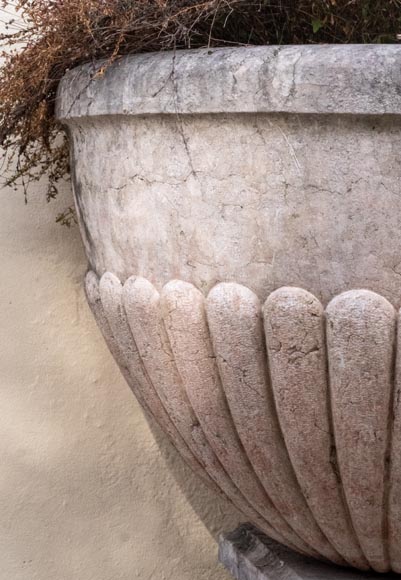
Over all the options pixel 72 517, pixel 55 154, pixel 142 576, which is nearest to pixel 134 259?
pixel 55 154

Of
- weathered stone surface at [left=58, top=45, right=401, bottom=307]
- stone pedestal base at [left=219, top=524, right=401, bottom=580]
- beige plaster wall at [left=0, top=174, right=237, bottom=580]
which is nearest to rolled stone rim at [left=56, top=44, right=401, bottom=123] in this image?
weathered stone surface at [left=58, top=45, right=401, bottom=307]

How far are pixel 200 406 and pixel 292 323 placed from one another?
0.75 ft

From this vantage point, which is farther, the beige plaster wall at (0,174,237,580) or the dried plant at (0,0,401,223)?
the beige plaster wall at (0,174,237,580)

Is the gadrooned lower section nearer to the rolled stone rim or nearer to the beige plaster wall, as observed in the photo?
the rolled stone rim

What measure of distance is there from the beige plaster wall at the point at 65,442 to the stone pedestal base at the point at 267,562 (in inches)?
9.8

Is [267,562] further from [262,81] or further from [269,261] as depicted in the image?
[262,81]

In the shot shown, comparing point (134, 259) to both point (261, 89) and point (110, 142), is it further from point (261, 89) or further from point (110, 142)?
point (261, 89)

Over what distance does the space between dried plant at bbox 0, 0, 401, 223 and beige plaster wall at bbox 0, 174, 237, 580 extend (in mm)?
185

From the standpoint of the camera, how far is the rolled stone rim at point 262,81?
1.10 metres

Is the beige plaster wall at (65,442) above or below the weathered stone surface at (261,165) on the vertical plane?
below

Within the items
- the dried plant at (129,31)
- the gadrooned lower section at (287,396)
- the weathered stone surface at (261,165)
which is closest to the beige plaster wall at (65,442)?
the dried plant at (129,31)

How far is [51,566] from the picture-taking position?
1.80 meters

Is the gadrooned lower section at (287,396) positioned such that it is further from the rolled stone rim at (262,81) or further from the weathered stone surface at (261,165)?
the rolled stone rim at (262,81)

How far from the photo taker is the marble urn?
1136 mm
